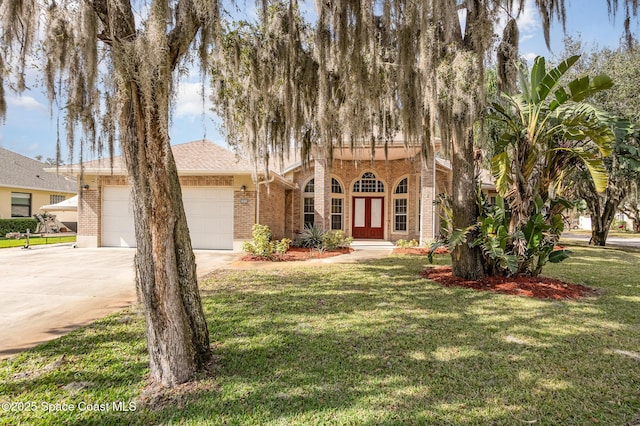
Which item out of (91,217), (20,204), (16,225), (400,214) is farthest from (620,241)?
(20,204)

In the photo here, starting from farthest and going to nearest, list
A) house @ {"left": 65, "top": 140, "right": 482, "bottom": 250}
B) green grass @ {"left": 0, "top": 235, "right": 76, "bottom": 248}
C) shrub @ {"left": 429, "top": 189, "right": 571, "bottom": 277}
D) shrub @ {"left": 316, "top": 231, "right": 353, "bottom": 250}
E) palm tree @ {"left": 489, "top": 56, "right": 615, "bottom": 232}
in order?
1. green grass @ {"left": 0, "top": 235, "right": 76, "bottom": 248}
2. shrub @ {"left": 316, "top": 231, "right": 353, "bottom": 250}
3. house @ {"left": 65, "top": 140, "right": 482, "bottom": 250}
4. shrub @ {"left": 429, "top": 189, "right": 571, "bottom": 277}
5. palm tree @ {"left": 489, "top": 56, "right": 615, "bottom": 232}

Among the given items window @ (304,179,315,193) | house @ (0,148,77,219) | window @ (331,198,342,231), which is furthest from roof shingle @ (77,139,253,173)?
house @ (0,148,77,219)

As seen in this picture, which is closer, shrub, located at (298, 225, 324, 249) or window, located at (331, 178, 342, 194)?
shrub, located at (298, 225, 324, 249)

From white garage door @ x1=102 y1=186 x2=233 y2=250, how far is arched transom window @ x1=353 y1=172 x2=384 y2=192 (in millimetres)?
6257

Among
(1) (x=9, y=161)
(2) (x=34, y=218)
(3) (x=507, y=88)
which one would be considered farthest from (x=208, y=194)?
(1) (x=9, y=161)

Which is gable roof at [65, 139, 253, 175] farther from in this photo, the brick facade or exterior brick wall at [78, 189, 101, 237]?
exterior brick wall at [78, 189, 101, 237]

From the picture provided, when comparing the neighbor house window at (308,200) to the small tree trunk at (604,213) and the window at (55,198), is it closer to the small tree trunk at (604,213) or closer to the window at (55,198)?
the small tree trunk at (604,213)

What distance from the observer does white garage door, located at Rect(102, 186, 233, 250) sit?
12.1 meters

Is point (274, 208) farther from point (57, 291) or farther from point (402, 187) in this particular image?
point (57, 291)

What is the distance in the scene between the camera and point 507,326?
4352 millimetres

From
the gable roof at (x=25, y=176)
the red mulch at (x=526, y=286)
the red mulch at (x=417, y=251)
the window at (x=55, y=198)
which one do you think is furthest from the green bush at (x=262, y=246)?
the window at (x=55, y=198)

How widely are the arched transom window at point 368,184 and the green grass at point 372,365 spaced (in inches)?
404

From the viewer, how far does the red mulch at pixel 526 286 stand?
5934mm

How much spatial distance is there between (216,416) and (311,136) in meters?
7.34
